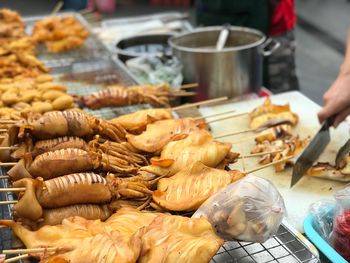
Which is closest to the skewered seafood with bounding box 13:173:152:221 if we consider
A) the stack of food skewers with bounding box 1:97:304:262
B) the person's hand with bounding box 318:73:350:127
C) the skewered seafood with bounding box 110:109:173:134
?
the stack of food skewers with bounding box 1:97:304:262

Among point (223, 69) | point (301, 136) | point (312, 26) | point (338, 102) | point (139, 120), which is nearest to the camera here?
point (139, 120)

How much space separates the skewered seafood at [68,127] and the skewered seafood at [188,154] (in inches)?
13.1

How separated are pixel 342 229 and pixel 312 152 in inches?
31.6

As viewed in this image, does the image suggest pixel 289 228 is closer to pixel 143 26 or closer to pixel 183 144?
pixel 183 144

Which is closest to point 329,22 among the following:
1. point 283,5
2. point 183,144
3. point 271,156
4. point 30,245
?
point 283,5

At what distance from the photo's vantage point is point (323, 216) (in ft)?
7.62

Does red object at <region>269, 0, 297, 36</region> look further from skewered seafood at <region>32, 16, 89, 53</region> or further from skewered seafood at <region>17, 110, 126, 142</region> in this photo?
skewered seafood at <region>17, 110, 126, 142</region>

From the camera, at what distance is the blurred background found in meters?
8.54

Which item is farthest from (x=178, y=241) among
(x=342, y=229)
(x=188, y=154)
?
(x=342, y=229)

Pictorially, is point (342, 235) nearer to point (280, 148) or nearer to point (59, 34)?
point (280, 148)

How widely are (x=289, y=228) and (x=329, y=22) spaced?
33.3ft

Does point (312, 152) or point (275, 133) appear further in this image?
point (275, 133)

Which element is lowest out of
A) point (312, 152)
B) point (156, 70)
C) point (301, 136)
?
point (301, 136)

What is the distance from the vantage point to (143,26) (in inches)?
213
